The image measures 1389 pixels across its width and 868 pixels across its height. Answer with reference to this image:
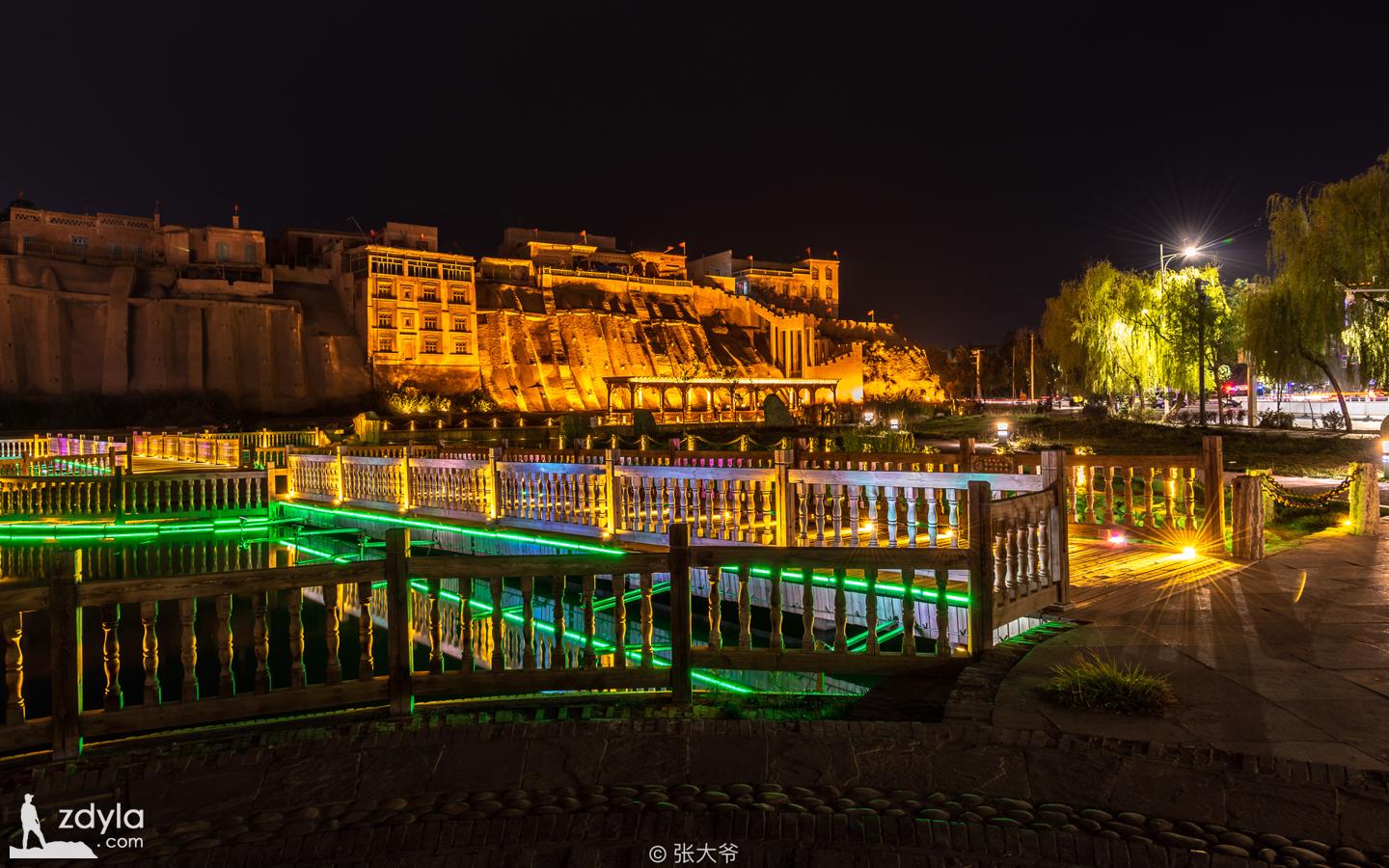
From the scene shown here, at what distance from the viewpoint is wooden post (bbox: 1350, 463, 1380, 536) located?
11.2 meters

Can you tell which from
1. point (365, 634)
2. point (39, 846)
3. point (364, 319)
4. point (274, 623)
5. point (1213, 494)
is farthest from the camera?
point (364, 319)

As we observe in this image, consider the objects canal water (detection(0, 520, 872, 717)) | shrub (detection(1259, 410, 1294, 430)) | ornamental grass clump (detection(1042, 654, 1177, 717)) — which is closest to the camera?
ornamental grass clump (detection(1042, 654, 1177, 717))

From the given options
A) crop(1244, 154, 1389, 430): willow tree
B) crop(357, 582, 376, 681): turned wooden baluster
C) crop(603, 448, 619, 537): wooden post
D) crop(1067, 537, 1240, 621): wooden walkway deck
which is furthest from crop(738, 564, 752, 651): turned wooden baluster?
crop(1244, 154, 1389, 430): willow tree

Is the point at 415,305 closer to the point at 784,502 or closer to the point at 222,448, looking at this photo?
the point at 222,448

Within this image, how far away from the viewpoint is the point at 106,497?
1581 cm

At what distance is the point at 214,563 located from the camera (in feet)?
48.6

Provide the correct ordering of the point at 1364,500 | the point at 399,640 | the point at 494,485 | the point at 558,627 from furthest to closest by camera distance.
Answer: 1. the point at 494,485
2. the point at 1364,500
3. the point at 558,627
4. the point at 399,640

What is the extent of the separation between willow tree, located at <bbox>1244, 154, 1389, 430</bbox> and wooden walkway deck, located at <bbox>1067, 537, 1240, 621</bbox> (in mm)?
19536

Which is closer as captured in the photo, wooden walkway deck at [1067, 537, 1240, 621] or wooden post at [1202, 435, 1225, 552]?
wooden walkway deck at [1067, 537, 1240, 621]

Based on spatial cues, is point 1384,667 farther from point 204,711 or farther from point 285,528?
point 285,528

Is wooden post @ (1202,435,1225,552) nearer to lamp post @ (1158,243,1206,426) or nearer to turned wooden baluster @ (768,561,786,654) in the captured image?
turned wooden baluster @ (768,561,786,654)

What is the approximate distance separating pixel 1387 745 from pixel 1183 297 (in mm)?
35341

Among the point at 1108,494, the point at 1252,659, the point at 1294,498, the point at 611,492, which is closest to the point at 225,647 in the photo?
the point at 611,492

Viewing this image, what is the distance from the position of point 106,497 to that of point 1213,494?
1788 centimetres
